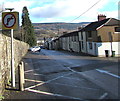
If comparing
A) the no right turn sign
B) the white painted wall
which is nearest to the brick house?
the white painted wall

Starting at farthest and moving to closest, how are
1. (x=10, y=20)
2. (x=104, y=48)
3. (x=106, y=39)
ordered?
(x=106, y=39) < (x=104, y=48) < (x=10, y=20)

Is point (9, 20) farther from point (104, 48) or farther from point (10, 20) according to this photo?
point (104, 48)

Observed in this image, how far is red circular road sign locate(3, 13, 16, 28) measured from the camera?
26.2 ft

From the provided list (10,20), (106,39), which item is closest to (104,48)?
(106,39)

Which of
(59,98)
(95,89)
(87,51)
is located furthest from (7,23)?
(87,51)

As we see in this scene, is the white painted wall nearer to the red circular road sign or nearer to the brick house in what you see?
the brick house

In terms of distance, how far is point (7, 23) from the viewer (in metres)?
8.02

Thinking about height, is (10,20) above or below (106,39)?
above

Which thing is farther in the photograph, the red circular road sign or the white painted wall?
the white painted wall

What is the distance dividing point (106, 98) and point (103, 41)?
2252 cm

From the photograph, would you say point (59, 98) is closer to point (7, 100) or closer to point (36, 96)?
point (36, 96)

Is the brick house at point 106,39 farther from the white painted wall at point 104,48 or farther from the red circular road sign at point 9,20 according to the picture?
the red circular road sign at point 9,20

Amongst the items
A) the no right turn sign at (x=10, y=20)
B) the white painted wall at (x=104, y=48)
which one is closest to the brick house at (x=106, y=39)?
the white painted wall at (x=104, y=48)

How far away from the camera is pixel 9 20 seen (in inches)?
316
